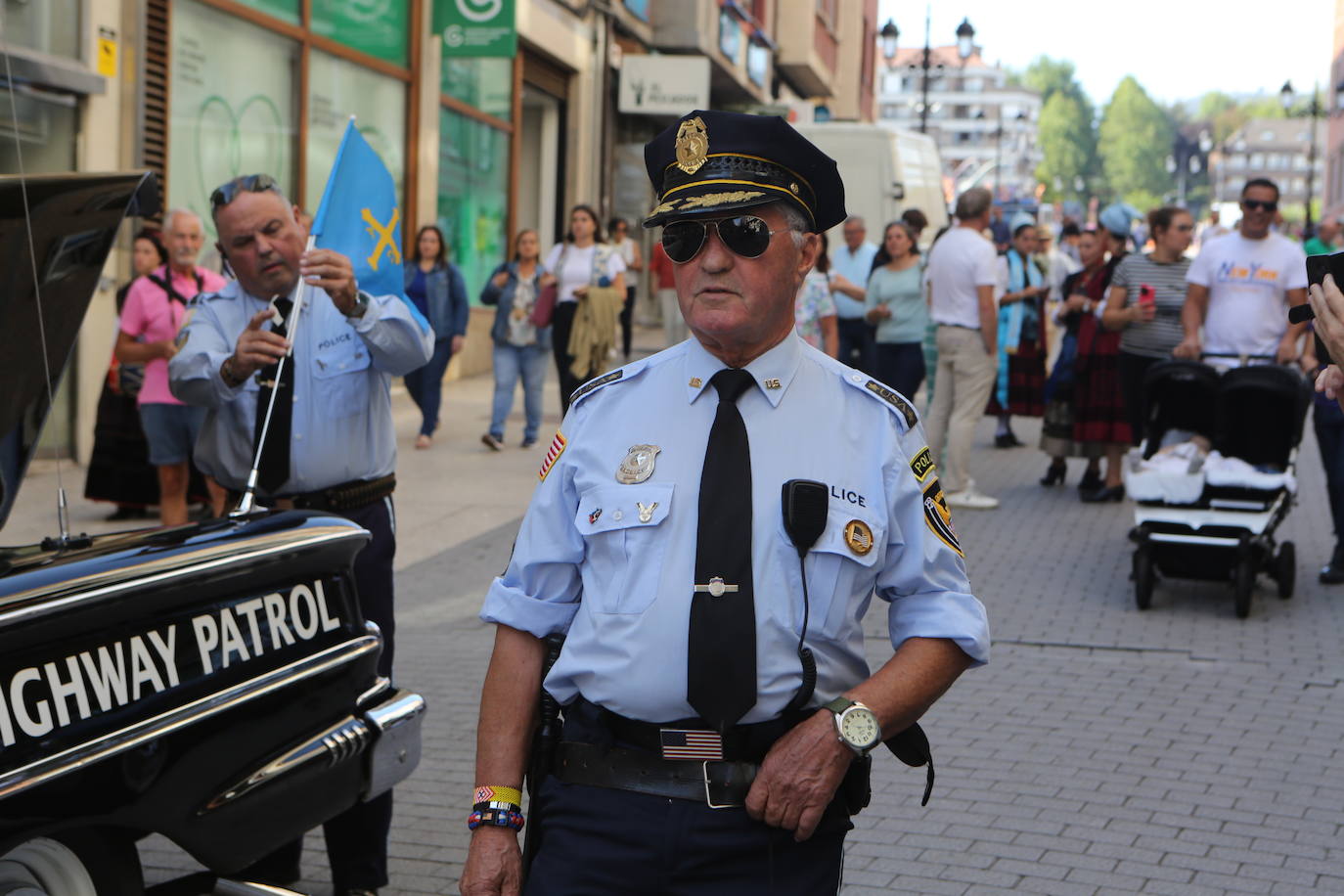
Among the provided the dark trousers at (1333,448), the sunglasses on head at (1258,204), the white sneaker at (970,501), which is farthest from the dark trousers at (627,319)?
the dark trousers at (1333,448)

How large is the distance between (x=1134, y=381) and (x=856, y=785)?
361 inches

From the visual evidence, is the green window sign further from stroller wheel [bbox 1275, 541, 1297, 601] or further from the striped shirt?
stroller wheel [bbox 1275, 541, 1297, 601]

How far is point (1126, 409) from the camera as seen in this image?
11570mm

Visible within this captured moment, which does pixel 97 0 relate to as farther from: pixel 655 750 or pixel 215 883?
pixel 655 750

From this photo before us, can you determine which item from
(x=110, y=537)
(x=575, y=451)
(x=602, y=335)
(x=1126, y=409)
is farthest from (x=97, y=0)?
(x=575, y=451)

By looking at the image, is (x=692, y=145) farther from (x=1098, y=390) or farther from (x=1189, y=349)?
(x=1098, y=390)

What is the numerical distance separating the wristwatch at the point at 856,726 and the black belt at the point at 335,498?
2.34 metres

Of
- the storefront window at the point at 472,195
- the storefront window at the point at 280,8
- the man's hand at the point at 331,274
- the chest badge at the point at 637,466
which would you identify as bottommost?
the chest badge at the point at 637,466

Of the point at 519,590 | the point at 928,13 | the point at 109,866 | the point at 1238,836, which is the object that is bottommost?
the point at 1238,836

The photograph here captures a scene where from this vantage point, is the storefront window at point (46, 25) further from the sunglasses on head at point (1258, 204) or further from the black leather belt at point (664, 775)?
the black leather belt at point (664, 775)

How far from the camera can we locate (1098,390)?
11969 millimetres

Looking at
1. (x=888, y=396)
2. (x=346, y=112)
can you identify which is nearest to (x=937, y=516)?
(x=888, y=396)

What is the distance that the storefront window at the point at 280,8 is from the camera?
15164 millimetres

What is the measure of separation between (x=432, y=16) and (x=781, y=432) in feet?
55.8
